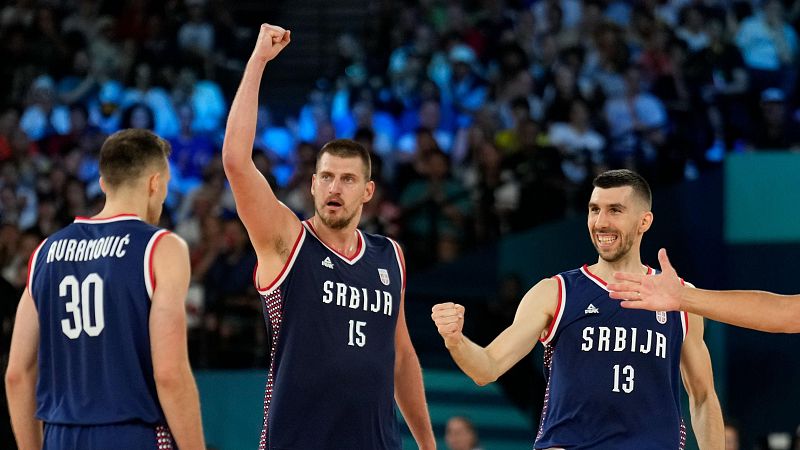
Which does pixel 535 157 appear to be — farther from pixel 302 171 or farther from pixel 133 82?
pixel 133 82

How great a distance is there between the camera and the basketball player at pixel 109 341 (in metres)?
5.82

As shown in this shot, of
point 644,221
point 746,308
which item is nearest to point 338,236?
point 644,221

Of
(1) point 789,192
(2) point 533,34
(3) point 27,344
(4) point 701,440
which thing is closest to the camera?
(3) point 27,344

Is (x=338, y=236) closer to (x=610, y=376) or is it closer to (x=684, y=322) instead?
(x=610, y=376)

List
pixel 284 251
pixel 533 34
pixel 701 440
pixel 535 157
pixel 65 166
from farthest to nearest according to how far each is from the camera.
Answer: pixel 533 34, pixel 65 166, pixel 535 157, pixel 701 440, pixel 284 251

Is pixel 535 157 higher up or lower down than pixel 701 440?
higher up

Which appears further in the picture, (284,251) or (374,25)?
(374,25)

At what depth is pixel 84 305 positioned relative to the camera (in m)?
5.88

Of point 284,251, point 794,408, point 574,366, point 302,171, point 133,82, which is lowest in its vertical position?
point 794,408

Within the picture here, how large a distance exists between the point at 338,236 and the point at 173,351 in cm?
156

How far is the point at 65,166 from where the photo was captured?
1639 centimetres

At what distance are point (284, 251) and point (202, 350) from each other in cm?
719

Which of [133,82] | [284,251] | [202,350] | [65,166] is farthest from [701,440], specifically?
[133,82]

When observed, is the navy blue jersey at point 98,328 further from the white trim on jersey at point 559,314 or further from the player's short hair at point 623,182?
the player's short hair at point 623,182
